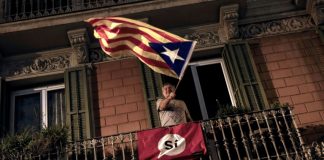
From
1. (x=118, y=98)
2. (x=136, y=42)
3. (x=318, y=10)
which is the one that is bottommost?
(x=118, y=98)

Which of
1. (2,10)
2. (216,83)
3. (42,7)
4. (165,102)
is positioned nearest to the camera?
(165,102)

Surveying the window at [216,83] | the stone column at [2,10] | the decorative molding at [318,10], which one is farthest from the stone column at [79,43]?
the decorative molding at [318,10]

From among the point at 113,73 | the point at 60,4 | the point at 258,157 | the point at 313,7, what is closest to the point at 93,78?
the point at 113,73

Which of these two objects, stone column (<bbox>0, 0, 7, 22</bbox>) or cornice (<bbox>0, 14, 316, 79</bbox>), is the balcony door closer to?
cornice (<bbox>0, 14, 316, 79</bbox>)

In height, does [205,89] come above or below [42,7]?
below

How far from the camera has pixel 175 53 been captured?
7.33 meters

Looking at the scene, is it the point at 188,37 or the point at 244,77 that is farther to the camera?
the point at 188,37

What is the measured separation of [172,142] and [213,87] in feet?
8.67

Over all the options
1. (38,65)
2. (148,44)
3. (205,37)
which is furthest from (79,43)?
(205,37)

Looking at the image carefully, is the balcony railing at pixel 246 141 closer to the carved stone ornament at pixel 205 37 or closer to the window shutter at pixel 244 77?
the window shutter at pixel 244 77

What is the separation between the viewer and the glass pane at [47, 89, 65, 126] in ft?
29.9

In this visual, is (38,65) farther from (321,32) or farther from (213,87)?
(321,32)

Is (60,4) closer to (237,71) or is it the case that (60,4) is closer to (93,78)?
(93,78)

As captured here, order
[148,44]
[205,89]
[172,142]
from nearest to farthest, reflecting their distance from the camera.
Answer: [172,142] → [148,44] → [205,89]
